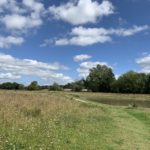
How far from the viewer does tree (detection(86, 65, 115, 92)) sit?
5527 inches

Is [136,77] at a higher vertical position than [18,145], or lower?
higher

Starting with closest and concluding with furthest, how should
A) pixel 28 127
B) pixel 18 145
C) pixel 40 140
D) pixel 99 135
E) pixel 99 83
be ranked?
pixel 18 145 < pixel 40 140 < pixel 28 127 < pixel 99 135 < pixel 99 83

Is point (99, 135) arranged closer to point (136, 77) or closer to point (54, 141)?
point (54, 141)

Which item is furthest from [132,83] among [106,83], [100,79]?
[100,79]

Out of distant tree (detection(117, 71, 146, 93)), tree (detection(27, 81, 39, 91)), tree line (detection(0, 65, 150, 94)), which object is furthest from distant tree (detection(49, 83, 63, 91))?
distant tree (detection(117, 71, 146, 93))

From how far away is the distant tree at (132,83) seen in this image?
125188 mm

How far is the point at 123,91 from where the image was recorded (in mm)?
129125

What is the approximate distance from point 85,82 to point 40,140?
141 meters

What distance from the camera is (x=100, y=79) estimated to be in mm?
143375

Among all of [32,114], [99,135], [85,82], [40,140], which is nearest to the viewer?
[40,140]

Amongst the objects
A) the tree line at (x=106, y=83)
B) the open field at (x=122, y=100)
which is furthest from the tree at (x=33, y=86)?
the open field at (x=122, y=100)

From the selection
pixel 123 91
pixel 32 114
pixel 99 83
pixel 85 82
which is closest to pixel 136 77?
pixel 123 91

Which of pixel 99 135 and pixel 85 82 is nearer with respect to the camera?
pixel 99 135

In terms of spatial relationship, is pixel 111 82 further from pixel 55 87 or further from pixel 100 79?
pixel 55 87
